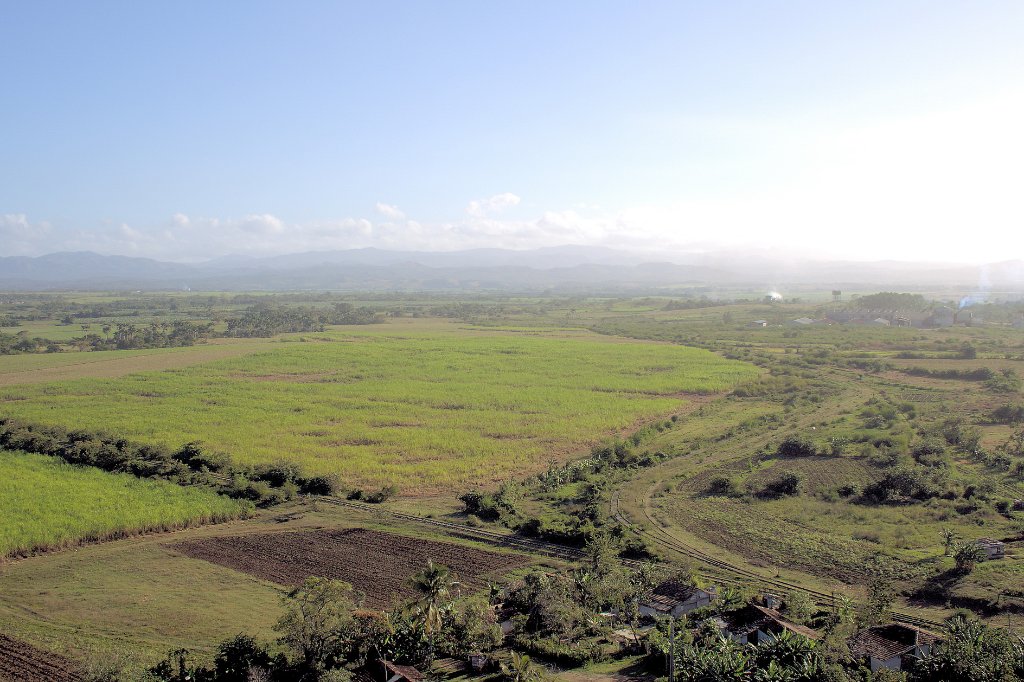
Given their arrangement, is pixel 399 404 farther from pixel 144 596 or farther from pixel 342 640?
pixel 342 640

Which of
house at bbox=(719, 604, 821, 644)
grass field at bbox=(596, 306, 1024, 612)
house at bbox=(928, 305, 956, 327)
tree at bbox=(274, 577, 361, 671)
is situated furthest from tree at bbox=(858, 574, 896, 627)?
house at bbox=(928, 305, 956, 327)

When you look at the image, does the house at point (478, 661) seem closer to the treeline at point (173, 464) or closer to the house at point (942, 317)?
the treeline at point (173, 464)

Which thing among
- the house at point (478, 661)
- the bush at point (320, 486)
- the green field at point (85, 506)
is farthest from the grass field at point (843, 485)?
the green field at point (85, 506)

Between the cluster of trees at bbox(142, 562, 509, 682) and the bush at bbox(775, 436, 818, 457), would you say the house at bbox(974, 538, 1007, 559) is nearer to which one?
the bush at bbox(775, 436, 818, 457)

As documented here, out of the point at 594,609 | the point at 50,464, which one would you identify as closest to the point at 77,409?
the point at 50,464

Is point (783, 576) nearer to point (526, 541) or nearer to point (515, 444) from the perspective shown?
point (526, 541)

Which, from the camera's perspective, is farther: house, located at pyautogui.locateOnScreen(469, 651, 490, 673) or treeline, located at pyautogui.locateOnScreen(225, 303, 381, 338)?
treeline, located at pyautogui.locateOnScreen(225, 303, 381, 338)
